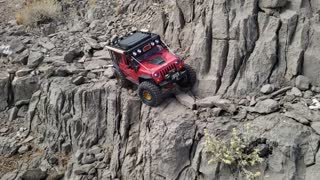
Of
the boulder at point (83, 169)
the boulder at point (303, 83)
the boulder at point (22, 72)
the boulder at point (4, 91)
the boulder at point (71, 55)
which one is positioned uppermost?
the boulder at point (303, 83)

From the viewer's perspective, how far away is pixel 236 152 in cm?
713

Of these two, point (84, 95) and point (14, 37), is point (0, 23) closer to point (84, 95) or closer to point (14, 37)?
point (14, 37)

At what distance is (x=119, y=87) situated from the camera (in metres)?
9.59

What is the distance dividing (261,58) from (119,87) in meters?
3.90

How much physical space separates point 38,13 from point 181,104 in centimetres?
832

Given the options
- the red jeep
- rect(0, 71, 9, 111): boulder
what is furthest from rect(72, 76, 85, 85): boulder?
rect(0, 71, 9, 111): boulder

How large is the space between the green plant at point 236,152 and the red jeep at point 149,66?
177 centimetres

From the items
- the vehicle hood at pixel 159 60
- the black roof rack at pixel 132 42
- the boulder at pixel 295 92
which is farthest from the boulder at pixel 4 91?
the boulder at pixel 295 92

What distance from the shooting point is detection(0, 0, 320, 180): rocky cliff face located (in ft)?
24.3

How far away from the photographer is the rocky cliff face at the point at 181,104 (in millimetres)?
7422

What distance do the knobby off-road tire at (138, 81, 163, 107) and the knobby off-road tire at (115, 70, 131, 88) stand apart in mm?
831

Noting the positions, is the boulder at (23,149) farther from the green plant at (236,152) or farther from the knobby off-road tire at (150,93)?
the green plant at (236,152)

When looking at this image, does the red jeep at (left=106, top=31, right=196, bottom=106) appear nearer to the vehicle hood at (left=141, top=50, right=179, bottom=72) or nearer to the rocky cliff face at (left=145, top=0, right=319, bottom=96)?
the vehicle hood at (left=141, top=50, right=179, bottom=72)

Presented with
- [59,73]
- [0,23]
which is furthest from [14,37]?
[59,73]
